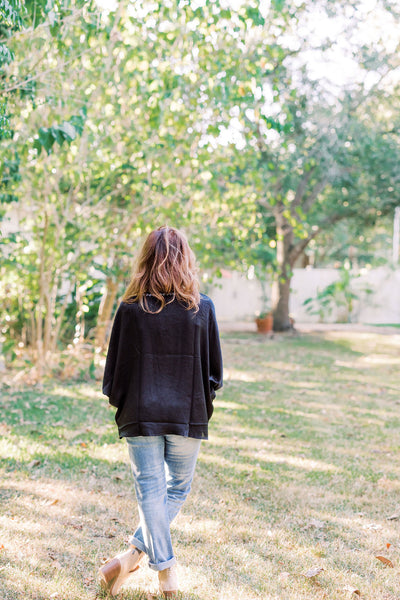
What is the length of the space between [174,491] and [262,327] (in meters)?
14.3

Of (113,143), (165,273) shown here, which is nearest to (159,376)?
(165,273)

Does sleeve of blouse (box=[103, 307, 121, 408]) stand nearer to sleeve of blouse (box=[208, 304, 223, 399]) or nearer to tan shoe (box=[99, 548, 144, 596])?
sleeve of blouse (box=[208, 304, 223, 399])

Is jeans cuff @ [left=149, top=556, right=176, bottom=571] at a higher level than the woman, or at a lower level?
lower

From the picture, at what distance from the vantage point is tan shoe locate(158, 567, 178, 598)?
2.80 m

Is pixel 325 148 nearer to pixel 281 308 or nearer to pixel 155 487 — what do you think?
pixel 281 308

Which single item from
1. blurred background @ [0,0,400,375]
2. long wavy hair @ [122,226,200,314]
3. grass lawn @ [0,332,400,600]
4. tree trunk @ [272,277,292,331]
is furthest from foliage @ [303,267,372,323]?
long wavy hair @ [122,226,200,314]

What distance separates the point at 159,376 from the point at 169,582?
100 cm

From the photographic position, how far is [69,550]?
329cm

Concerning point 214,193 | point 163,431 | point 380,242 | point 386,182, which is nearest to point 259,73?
point 214,193

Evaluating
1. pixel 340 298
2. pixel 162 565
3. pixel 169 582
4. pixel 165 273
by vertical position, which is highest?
pixel 165 273

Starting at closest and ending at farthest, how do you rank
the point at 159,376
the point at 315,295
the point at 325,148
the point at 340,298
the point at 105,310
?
the point at 159,376
the point at 105,310
the point at 325,148
the point at 340,298
the point at 315,295

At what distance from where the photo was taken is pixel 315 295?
73.7ft

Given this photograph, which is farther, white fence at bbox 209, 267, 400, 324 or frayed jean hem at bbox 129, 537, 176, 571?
white fence at bbox 209, 267, 400, 324

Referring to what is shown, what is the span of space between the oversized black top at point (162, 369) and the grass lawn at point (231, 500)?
911 millimetres
